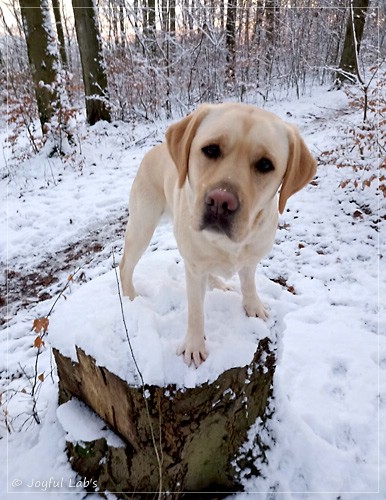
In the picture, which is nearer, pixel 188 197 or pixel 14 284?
pixel 188 197

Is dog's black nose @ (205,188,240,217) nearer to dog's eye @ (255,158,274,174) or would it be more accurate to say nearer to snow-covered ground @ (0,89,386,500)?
dog's eye @ (255,158,274,174)

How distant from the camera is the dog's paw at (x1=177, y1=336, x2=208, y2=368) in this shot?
1.89m

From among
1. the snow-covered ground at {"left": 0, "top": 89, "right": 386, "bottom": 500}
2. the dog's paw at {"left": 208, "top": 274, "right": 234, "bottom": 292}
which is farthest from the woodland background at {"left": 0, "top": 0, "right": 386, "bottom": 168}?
the dog's paw at {"left": 208, "top": 274, "right": 234, "bottom": 292}

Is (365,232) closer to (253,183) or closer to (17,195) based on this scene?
(253,183)

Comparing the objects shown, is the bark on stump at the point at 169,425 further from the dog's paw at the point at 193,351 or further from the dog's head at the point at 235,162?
→ the dog's head at the point at 235,162

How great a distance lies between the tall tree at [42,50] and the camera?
284 inches

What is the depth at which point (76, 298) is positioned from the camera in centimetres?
252

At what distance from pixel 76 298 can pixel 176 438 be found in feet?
3.85

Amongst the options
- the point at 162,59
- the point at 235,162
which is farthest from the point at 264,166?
the point at 162,59

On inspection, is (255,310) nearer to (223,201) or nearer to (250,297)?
(250,297)

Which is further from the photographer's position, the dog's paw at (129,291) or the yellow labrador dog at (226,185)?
the dog's paw at (129,291)

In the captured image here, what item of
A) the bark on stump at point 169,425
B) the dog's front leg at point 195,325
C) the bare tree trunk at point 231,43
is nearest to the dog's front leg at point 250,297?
the bark on stump at point 169,425

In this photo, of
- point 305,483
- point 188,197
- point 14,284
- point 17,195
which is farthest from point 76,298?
→ point 17,195

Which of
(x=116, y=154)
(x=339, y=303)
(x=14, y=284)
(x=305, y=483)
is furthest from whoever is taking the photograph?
(x=116, y=154)
